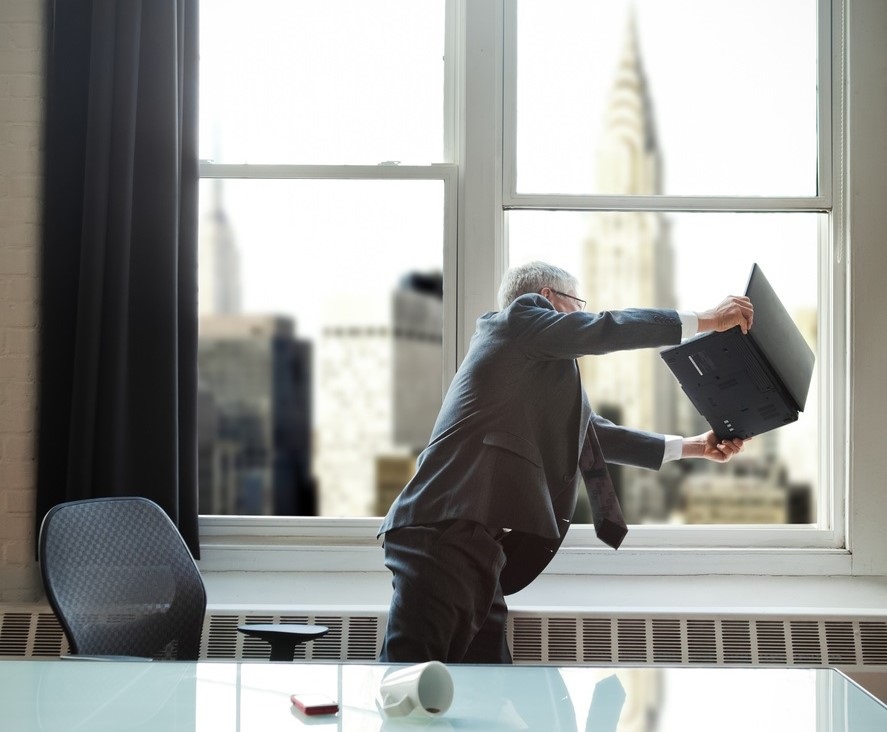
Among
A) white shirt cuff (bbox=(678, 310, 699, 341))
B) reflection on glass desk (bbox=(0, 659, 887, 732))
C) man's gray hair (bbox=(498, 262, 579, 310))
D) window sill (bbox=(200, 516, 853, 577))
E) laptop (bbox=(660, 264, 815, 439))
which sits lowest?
window sill (bbox=(200, 516, 853, 577))

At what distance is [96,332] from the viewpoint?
2.77m

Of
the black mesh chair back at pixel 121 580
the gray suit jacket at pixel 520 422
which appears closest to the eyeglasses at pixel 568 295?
the gray suit jacket at pixel 520 422

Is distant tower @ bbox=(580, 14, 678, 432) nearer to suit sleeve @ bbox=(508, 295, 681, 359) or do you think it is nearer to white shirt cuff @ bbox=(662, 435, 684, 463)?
white shirt cuff @ bbox=(662, 435, 684, 463)

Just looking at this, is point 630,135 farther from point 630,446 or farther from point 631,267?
point 630,446

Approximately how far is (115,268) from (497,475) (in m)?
1.37

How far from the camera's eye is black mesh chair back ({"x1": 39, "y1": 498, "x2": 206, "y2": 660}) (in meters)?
2.01

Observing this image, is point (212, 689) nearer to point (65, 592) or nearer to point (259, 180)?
point (65, 592)

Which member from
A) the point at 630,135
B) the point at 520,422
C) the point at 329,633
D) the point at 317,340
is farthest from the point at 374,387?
the point at 630,135

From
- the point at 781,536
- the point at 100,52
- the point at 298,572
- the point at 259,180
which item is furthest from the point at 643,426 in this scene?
the point at 100,52

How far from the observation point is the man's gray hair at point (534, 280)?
Answer: 242 cm

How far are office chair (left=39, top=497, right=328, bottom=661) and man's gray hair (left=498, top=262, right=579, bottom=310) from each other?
0.98 m

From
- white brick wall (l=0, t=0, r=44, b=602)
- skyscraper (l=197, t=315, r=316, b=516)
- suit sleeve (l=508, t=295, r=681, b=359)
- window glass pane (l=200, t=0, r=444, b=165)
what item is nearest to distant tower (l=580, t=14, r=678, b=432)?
window glass pane (l=200, t=0, r=444, b=165)

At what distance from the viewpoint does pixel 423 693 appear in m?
1.41

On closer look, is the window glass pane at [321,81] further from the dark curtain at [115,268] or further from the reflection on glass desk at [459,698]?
the reflection on glass desk at [459,698]
